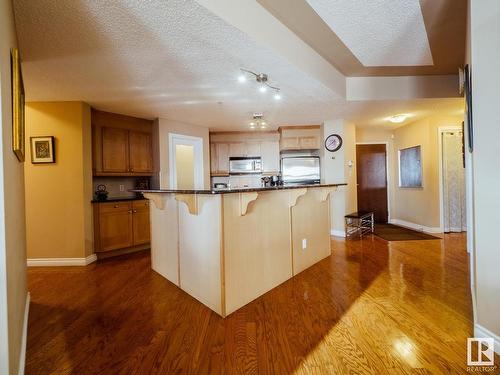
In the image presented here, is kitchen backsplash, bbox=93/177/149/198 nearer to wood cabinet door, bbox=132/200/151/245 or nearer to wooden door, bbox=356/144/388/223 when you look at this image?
wood cabinet door, bbox=132/200/151/245

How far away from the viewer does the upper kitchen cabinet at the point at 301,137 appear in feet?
16.7

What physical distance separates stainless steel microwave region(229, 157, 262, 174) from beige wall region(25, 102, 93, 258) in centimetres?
285

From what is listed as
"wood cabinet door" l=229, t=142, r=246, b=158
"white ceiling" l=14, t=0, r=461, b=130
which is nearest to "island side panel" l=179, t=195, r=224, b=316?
"white ceiling" l=14, t=0, r=461, b=130

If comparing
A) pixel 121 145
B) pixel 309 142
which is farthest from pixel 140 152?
pixel 309 142

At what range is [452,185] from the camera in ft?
15.5

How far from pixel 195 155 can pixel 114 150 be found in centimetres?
151

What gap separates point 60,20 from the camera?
1789 mm

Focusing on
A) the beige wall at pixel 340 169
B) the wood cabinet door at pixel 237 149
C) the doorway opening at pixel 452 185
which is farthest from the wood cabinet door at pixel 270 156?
the doorway opening at pixel 452 185

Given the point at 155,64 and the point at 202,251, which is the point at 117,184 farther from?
the point at 202,251

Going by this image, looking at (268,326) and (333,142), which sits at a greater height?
(333,142)

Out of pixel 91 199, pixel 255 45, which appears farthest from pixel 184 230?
pixel 91 199

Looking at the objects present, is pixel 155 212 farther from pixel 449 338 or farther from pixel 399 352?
pixel 449 338

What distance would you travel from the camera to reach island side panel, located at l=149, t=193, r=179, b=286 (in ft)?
8.20

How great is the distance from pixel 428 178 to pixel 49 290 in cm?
626
